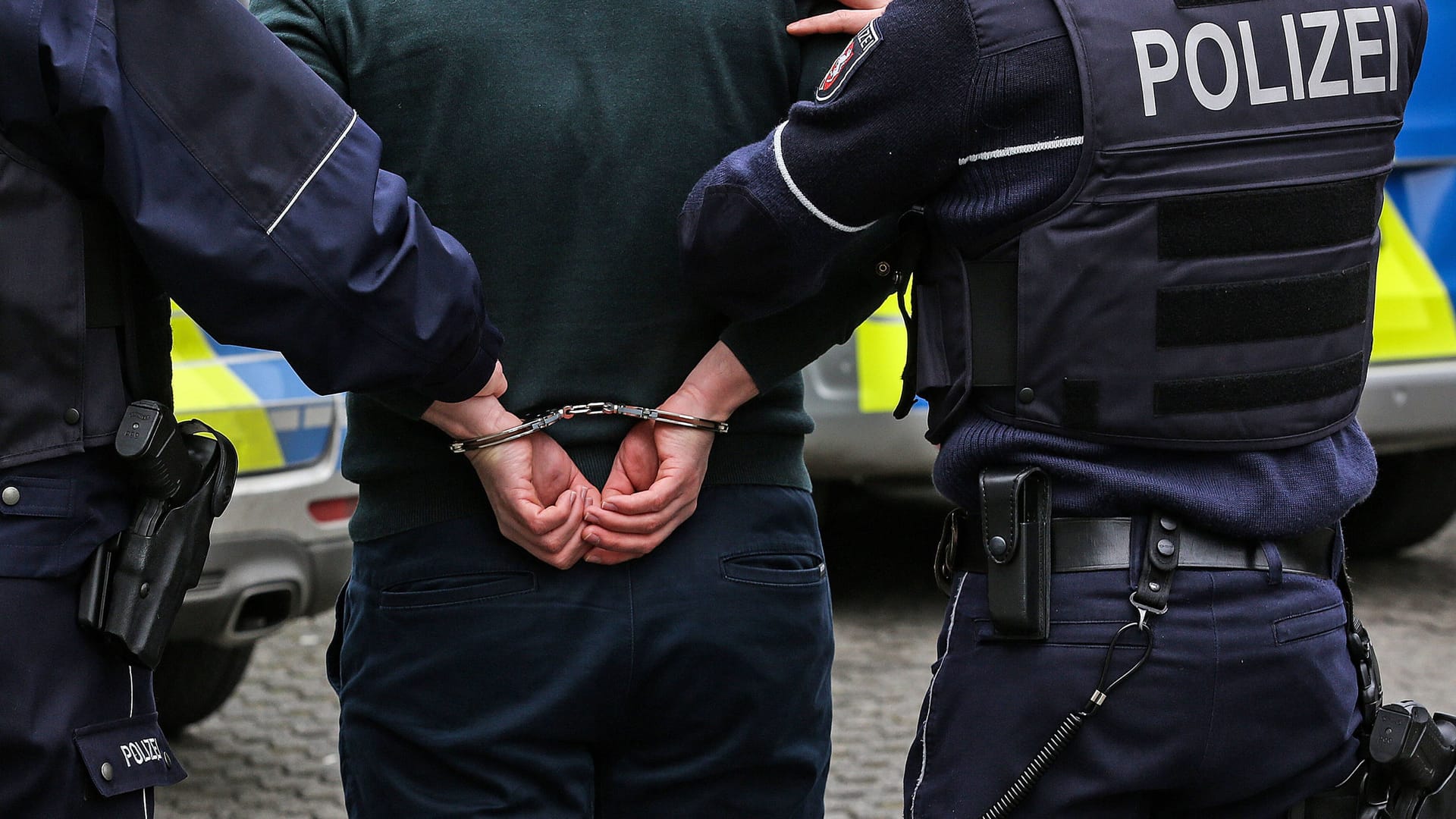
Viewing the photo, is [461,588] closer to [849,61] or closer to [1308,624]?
[849,61]

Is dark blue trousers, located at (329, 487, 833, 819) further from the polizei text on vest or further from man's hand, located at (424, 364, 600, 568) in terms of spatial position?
the polizei text on vest

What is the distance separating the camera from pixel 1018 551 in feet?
7.22

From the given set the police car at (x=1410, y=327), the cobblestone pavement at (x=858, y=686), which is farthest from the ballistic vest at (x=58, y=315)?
the police car at (x=1410, y=327)

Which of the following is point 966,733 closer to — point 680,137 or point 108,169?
point 680,137

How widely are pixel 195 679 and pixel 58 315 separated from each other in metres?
2.76

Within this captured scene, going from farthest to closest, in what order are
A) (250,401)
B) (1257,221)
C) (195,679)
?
(195,679) < (250,401) < (1257,221)

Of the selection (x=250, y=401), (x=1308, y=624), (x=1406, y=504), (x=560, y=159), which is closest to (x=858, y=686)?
(x=250, y=401)

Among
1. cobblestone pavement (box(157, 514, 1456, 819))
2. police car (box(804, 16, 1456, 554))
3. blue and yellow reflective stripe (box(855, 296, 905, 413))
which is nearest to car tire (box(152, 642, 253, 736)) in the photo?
cobblestone pavement (box(157, 514, 1456, 819))

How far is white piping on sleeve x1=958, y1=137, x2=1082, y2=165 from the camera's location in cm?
211

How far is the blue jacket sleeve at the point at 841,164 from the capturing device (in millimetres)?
2100

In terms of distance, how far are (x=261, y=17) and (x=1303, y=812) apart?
5.65ft

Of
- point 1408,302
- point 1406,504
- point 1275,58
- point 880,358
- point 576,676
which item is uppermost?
point 1275,58

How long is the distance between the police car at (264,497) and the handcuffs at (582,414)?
184 cm

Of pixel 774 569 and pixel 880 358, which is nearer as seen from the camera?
pixel 774 569
